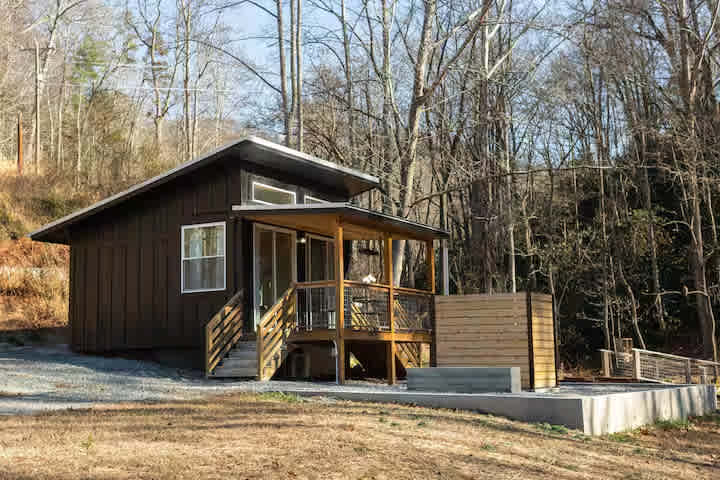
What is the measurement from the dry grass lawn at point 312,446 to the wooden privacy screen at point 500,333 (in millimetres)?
2838

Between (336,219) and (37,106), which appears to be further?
(37,106)

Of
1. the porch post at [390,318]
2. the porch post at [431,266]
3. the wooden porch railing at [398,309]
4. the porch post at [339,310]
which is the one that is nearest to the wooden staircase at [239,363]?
the porch post at [339,310]

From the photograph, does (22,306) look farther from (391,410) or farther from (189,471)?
(189,471)

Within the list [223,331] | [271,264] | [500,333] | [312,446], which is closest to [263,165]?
[271,264]

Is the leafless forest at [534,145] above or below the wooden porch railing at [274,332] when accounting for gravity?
above

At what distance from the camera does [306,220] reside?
15.5 m

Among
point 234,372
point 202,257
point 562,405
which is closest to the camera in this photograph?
point 562,405

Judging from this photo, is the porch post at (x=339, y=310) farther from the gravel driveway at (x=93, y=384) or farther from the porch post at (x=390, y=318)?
the porch post at (x=390, y=318)

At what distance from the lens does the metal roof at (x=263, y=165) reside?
614 inches

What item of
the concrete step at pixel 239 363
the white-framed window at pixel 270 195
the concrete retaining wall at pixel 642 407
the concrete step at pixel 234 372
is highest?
the white-framed window at pixel 270 195

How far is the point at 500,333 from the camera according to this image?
1326cm

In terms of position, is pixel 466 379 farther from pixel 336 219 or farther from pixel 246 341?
pixel 246 341

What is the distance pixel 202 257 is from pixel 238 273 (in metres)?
1.01

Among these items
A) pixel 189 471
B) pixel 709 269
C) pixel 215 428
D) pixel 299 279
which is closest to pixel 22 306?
pixel 299 279
